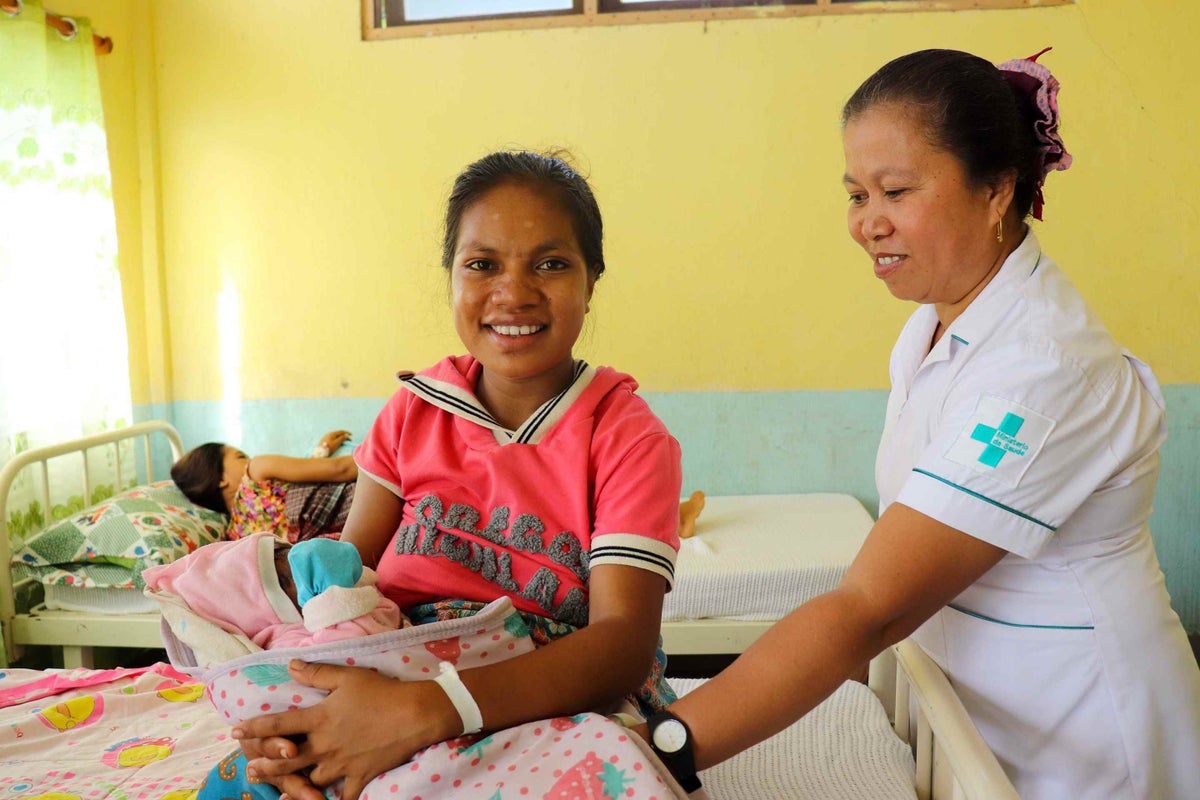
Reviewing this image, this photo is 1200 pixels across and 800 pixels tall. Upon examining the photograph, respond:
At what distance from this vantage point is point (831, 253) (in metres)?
3.81

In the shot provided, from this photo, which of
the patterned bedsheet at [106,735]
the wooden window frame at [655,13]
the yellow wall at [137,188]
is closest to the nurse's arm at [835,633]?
the patterned bedsheet at [106,735]

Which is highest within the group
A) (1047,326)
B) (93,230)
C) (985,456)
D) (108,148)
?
(108,148)

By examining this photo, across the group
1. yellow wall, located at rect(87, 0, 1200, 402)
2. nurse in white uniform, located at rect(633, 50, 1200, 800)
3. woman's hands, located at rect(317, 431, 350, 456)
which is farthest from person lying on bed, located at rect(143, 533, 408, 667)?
yellow wall, located at rect(87, 0, 1200, 402)

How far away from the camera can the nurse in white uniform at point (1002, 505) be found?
3.69ft

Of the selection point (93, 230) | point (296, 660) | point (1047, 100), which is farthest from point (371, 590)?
point (93, 230)

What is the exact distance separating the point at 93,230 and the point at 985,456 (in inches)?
130

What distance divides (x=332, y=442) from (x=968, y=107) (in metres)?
2.85

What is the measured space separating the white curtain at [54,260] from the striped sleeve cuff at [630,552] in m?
2.61

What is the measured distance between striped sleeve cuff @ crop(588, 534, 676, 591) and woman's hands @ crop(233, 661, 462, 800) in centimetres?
26

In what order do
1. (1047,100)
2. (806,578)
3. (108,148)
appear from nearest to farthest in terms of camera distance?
1. (1047,100)
2. (806,578)
3. (108,148)

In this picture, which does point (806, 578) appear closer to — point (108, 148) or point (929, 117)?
point (929, 117)

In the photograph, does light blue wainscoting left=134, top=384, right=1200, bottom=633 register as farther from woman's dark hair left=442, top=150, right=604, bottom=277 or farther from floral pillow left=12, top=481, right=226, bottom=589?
woman's dark hair left=442, top=150, right=604, bottom=277

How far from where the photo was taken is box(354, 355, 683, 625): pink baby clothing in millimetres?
1223

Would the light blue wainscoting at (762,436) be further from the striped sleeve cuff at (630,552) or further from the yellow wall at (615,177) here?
the striped sleeve cuff at (630,552)
